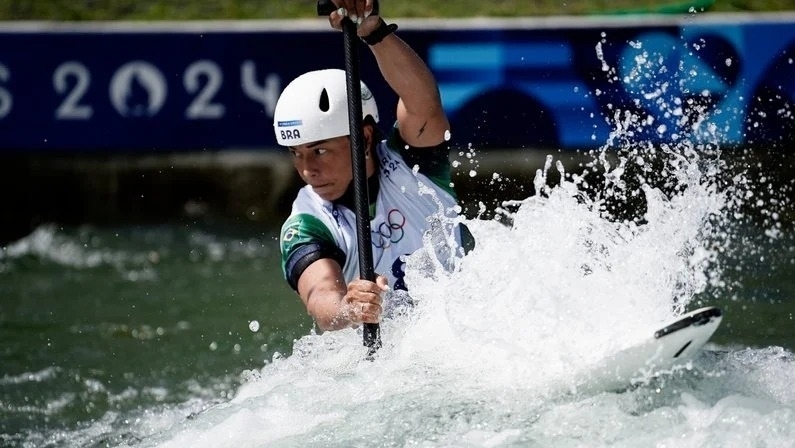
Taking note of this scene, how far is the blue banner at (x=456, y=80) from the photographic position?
913 centimetres

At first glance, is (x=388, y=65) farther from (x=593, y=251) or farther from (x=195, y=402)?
(x=195, y=402)

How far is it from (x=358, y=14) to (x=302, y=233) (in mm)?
904

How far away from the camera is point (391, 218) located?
507cm

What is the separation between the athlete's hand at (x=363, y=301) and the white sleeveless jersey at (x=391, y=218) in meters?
0.48

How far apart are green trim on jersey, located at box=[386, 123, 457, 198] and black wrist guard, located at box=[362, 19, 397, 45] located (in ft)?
1.32

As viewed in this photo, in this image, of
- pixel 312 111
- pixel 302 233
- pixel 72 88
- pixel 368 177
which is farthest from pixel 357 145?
pixel 72 88

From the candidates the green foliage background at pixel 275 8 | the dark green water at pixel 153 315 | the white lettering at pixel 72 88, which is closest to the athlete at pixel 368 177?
the dark green water at pixel 153 315

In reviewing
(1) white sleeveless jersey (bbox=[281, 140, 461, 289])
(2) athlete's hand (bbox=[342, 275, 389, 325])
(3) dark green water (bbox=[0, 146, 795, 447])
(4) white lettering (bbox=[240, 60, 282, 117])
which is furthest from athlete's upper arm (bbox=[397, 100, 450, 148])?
(4) white lettering (bbox=[240, 60, 282, 117])

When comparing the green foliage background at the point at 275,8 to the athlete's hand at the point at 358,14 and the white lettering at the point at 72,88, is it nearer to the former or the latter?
the white lettering at the point at 72,88

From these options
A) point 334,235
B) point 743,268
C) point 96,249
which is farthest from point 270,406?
point 96,249

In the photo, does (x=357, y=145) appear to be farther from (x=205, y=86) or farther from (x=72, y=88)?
(x=72, y=88)

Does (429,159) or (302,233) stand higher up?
(429,159)

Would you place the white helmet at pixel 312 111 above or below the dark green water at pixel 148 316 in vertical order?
above

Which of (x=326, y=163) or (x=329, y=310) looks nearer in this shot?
(x=329, y=310)
